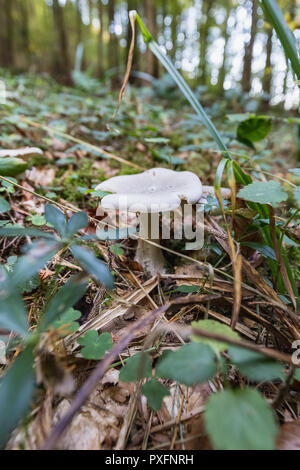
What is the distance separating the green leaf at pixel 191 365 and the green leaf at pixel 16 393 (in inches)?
11.1

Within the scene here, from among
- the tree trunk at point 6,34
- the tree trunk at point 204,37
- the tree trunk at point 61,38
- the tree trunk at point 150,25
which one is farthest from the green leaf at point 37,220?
the tree trunk at point 6,34

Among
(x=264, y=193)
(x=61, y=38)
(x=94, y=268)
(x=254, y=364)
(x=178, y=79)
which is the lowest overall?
(x=254, y=364)

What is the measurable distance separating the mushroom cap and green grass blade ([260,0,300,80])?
0.60m

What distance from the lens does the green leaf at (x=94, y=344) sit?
84 centimetres

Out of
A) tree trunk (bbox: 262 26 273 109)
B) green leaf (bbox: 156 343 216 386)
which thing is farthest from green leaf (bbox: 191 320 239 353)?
tree trunk (bbox: 262 26 273 109)

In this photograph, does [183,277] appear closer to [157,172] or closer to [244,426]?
[157,172]

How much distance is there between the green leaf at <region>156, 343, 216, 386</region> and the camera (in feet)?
1.95

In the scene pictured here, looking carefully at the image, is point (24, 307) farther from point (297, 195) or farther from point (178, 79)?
point (178, 79)

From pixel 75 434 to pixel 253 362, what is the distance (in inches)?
19.8

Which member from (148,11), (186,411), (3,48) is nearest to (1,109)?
(186,411)

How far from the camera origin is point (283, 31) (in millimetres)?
1062

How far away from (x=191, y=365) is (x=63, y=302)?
1.10 ft

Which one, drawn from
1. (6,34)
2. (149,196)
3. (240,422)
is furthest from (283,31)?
(6,34)

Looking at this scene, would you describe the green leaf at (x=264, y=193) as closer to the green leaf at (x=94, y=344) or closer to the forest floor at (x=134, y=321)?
the forest floor at (x=134, y=321)
